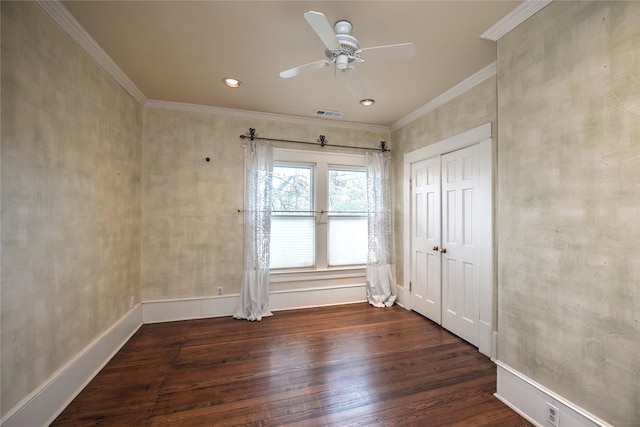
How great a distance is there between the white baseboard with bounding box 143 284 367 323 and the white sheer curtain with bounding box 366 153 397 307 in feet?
0.75

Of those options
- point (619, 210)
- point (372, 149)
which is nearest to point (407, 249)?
point (372, 149)

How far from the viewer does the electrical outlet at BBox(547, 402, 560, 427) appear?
1538 millimetres

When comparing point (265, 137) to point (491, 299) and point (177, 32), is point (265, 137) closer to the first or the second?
point (177, 32)

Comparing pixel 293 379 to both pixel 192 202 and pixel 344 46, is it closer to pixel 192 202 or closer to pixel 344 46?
pixel 192 202

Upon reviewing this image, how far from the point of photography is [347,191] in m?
3.97

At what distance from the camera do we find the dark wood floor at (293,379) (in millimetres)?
1731

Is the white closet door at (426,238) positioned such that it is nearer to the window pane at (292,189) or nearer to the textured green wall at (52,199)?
the window pane at (292,189)

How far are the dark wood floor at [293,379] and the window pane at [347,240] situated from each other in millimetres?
1053

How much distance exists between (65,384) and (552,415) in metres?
3.15

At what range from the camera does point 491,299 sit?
8.00ft

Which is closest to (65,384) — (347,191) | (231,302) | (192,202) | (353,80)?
(231,302)

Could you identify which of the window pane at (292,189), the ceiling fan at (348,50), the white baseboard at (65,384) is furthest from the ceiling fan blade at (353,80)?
the white baseboard at (65,384)

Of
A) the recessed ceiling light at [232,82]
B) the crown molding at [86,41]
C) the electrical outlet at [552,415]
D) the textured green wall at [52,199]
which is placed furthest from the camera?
the recessed ceiling light at [232,82]

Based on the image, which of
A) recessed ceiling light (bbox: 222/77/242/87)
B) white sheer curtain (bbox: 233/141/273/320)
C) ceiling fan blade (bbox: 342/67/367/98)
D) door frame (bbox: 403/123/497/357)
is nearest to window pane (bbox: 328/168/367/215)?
white sheer curtain (bbox: 233/141/273/320)
